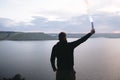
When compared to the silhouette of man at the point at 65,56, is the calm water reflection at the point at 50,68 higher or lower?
lower

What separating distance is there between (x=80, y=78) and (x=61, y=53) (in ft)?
112

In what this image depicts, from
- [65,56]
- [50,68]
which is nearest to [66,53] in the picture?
[65,56]

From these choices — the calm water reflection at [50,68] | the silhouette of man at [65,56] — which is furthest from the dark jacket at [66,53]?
the calm water reflection at [50,68]

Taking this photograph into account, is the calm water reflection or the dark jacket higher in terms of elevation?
the dark jacket

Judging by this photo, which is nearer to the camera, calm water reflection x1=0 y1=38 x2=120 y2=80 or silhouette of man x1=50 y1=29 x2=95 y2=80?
silhouette of man x1=50 y1=29 x2=95 y2=80

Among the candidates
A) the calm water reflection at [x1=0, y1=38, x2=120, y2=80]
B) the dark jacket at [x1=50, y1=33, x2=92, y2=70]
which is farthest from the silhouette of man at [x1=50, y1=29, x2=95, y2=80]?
the calm water reflection at [x1=0, y1=38, x2=120, y2=80]

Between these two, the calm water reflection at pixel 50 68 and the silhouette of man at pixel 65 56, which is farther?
the calm water reflection at pixel 50 68

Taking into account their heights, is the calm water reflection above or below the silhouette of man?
below

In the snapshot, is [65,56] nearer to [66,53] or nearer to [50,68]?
[66,53]

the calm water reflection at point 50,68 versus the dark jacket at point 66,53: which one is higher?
the dark jacket at point 66,53

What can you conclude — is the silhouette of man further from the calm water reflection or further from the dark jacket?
the calm water reflection

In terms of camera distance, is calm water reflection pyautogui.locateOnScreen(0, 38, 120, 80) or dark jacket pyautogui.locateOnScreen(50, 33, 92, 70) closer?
dark jacket pyautogui.locateOnScreen(50, 33, 92, 70)

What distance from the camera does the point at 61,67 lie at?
6.24 m

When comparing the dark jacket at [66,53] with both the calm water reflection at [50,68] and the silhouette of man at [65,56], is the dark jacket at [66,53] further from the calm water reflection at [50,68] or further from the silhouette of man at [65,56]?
the calm water reflection at [50,68]
